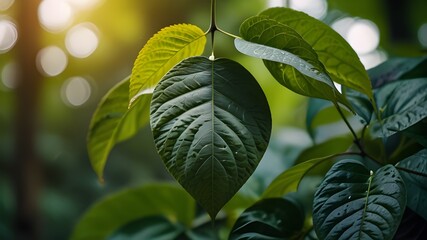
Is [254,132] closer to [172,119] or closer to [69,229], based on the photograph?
[172,119]

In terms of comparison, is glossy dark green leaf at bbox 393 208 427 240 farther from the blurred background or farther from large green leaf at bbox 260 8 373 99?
the blurred background

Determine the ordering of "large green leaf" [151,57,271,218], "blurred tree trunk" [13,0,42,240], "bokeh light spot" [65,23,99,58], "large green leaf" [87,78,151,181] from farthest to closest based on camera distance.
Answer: "bokeh light spot" [65,23,99,58], "blurred tree trunk" [13,0,42,240], "large green leaf" [87,78,151,181], "large green leaf" [151,57,271,218]

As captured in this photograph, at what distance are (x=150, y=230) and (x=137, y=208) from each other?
0.04 meters

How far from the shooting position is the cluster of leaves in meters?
0.28

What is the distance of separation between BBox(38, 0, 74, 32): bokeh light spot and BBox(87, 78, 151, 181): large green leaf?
97 centimetres

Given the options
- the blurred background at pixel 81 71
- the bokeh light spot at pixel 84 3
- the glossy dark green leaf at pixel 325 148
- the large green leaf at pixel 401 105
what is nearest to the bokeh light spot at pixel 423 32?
the blurred background at pixel 81 71

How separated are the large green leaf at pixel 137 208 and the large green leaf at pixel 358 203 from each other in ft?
0.82

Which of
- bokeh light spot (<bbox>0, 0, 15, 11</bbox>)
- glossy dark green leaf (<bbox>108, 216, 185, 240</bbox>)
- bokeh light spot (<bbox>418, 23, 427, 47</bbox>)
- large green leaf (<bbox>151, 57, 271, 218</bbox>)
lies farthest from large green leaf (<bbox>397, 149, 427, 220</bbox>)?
bokeh light spot (<bbox>0, 0, 15, 11</bbox>)

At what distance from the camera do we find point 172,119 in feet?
0.97

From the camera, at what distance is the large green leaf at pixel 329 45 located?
13.9 inches

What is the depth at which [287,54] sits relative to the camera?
0.30 metres

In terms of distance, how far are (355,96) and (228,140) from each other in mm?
168

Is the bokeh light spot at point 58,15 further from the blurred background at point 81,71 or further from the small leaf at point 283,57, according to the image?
the small leaf at point 283,57

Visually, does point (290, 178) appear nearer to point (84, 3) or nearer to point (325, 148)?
point (325, 148)
